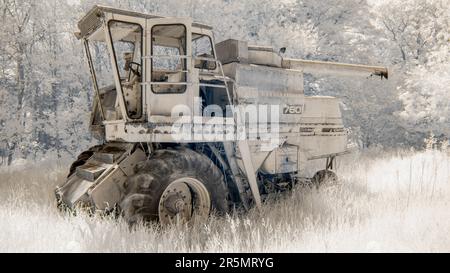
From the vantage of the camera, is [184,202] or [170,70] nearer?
[184,202]

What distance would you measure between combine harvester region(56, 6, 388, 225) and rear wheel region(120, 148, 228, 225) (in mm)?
13

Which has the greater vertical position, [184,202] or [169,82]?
[169,82]

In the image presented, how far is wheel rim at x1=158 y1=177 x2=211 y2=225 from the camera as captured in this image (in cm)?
479

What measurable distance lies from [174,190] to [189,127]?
89 cm

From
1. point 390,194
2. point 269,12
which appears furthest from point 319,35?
point 390,194

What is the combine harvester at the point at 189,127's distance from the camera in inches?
187

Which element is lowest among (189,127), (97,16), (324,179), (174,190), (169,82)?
(324,179)

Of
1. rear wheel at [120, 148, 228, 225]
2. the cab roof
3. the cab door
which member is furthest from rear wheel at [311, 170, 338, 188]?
the cab roof

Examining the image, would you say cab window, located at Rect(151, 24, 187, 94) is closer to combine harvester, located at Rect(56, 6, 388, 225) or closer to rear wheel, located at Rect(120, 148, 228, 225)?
combine harvester, located at Rect(56, 6, 388, 225)

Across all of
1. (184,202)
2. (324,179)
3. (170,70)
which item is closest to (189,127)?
(184,202)

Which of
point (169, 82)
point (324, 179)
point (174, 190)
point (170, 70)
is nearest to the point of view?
point (169, 82)

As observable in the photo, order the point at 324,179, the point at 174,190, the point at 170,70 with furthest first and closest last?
the point at 324,179 < the point at 170,70 < the point at 174,190

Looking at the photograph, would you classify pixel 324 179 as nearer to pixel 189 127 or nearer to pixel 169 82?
pixel 189 127

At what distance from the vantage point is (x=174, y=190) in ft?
16.1
